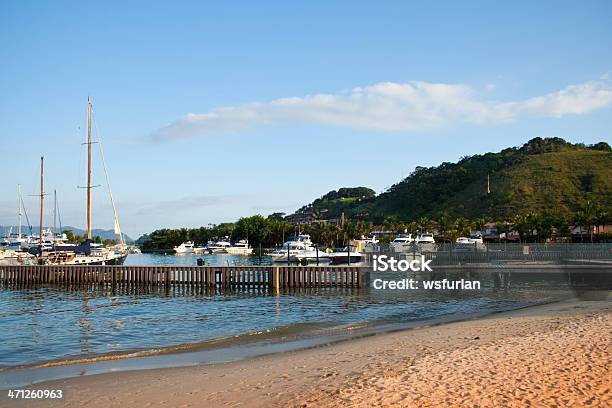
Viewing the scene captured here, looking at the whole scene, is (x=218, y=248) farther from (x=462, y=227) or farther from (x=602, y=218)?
(x=602, y=218)

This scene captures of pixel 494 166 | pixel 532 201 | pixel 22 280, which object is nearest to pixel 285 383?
pixel 22 280

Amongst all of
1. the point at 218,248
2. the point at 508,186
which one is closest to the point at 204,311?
the point at 218,248

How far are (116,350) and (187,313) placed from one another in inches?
352

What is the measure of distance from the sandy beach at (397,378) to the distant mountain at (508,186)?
286 ft

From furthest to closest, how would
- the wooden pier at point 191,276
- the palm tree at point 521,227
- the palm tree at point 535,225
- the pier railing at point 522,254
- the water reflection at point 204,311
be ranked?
the palm tree at point 521,227 → the palm tree at point 535,225 → the pier railing at point 522,254 → the wooden pier at point 191,276 → the water reflection at point 204,311

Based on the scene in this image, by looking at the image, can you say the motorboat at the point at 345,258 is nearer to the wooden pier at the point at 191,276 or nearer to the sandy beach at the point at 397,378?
the wooden pier at the point at 191,276

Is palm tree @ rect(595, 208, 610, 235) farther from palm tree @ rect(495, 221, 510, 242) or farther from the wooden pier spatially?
the wooden pier

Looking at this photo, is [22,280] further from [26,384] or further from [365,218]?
[365,218]

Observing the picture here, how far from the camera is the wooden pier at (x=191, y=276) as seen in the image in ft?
116

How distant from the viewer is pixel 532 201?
10225 cm

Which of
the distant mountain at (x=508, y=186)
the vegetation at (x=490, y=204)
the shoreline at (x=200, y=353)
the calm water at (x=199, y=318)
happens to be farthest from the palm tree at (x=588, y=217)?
the shoreline at (x=200, y=353)

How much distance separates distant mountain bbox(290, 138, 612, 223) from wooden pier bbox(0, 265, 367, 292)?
70.7 metres

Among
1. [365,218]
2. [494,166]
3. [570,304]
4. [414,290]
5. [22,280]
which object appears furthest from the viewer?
[365,218]

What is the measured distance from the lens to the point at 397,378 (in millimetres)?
10672
